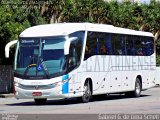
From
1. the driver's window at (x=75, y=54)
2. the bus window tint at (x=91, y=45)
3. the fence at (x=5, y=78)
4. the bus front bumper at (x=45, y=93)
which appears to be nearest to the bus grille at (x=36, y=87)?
the bus front bumper at (x=45, y=93)

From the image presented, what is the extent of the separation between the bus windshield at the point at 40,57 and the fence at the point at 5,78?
38.9 feet

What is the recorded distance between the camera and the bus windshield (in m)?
23.9

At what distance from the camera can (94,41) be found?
26.2m

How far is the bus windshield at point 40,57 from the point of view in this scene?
23906 mm

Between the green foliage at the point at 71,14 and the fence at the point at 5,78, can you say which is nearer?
the green foliage at the point at 71,14

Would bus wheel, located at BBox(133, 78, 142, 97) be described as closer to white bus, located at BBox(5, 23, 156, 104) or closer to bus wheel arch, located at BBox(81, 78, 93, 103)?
white bus, located at BBox(5, 23, 156, 104)

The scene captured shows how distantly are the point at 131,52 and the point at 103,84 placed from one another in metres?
3.42

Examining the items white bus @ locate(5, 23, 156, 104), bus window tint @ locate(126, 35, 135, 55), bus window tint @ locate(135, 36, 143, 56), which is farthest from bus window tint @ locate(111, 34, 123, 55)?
bus window tint @ locate(135, 36, 143, 56)

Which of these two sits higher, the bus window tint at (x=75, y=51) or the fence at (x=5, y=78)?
the bus window tint at (x=75, y=51)

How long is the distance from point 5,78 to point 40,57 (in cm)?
1303

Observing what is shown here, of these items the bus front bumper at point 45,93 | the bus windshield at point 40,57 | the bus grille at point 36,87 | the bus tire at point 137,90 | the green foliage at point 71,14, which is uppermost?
the green foliage at point 71,14

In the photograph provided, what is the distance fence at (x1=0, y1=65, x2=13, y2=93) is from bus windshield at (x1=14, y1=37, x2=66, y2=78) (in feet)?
38.9

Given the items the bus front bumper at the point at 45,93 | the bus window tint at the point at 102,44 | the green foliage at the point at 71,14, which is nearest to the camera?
the bus front bumper at the point at 45,93

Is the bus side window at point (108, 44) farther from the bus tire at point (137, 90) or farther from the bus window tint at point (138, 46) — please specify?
the bus tire at point (137, 90)
